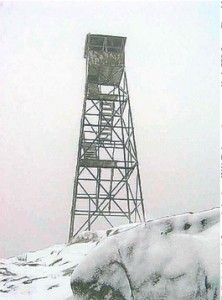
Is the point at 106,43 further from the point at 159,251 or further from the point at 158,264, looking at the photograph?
the point at 158,264

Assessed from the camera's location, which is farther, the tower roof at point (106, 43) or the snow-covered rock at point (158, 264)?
the tower roof at point (106, 43)

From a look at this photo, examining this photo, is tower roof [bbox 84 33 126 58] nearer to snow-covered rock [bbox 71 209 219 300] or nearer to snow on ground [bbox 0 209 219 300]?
snow on ground [bbox 0 209 219 300]

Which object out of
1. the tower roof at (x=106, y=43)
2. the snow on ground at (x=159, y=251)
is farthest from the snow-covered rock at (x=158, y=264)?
the tower roof at (x=106, y=43)

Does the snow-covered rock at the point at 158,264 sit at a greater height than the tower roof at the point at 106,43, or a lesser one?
lesser

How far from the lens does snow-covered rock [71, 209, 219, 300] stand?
391 centimetres

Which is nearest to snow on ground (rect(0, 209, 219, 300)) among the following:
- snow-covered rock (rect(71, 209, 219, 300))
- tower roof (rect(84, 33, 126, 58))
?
snow-covered rock (rect(71, 209, 219, 300))

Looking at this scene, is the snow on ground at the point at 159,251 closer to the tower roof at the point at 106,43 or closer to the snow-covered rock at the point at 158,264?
the snow-covered rock at the point at 158,264

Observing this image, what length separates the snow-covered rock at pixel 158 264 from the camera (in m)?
3.91

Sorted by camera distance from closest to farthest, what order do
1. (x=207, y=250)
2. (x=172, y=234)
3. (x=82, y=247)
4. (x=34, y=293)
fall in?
1. (x=207, y=250)
2. (x=172, y=234)
3. (x=34, y=293)
4. (x=82, y=247)

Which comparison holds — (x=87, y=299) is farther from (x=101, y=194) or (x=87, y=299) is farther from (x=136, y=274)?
(x=101, y=194)

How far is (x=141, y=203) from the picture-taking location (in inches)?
527

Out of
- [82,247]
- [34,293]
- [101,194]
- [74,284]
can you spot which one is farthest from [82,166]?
[74,284]

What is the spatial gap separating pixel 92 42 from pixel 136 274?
11.6 meters

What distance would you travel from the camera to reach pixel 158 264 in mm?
4105
